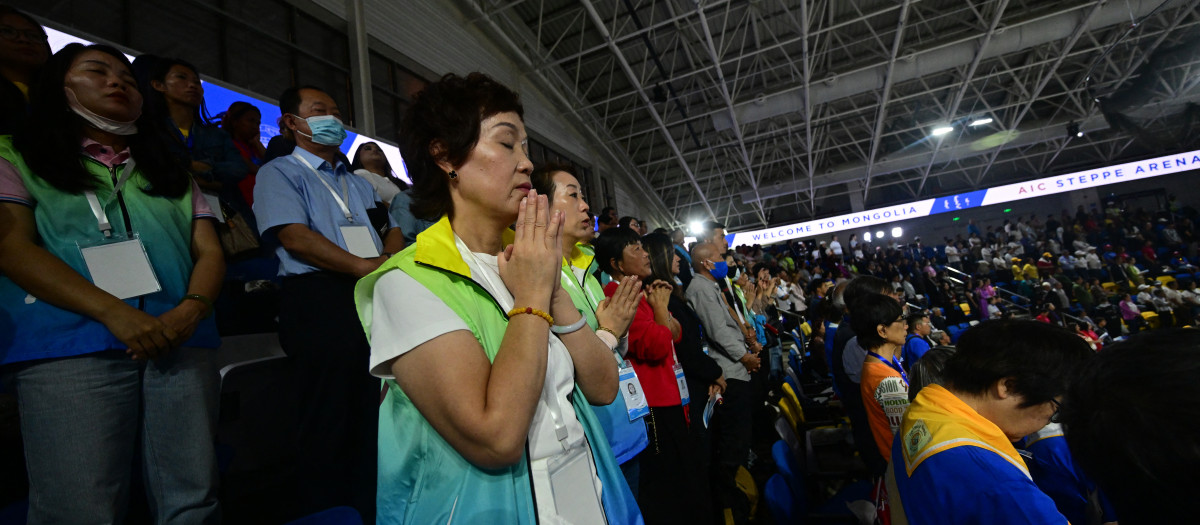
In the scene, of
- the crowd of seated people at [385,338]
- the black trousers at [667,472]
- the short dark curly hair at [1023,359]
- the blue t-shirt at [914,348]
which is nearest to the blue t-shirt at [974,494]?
the crowd of seated people at [385,338]

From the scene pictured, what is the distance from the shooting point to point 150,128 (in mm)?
1473

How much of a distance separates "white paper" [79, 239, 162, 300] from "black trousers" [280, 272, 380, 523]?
0.38 meters

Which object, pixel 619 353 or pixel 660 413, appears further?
pixel 660 413

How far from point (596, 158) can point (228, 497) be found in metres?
13.0

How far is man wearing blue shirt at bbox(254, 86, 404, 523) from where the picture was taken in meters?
1.52

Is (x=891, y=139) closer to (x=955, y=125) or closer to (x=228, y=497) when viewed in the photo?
A: (x=955, y=125)

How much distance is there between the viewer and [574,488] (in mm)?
800

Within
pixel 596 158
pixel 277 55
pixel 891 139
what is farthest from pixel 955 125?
pixel 277 55

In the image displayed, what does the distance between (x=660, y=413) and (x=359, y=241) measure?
1.35 m

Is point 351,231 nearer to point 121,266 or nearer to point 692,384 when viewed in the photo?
point 121,266

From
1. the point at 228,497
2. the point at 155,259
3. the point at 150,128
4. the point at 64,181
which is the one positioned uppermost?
the point at 150,128

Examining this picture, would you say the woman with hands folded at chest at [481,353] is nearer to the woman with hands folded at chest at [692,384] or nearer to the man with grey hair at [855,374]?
the woman with hands folded at chest at [692,384]

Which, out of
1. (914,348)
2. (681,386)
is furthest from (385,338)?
(914,348)

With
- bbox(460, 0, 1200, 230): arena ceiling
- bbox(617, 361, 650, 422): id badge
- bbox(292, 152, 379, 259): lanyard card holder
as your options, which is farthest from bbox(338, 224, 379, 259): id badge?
bbox(460, 0, 1200, 230): arena ceiling
